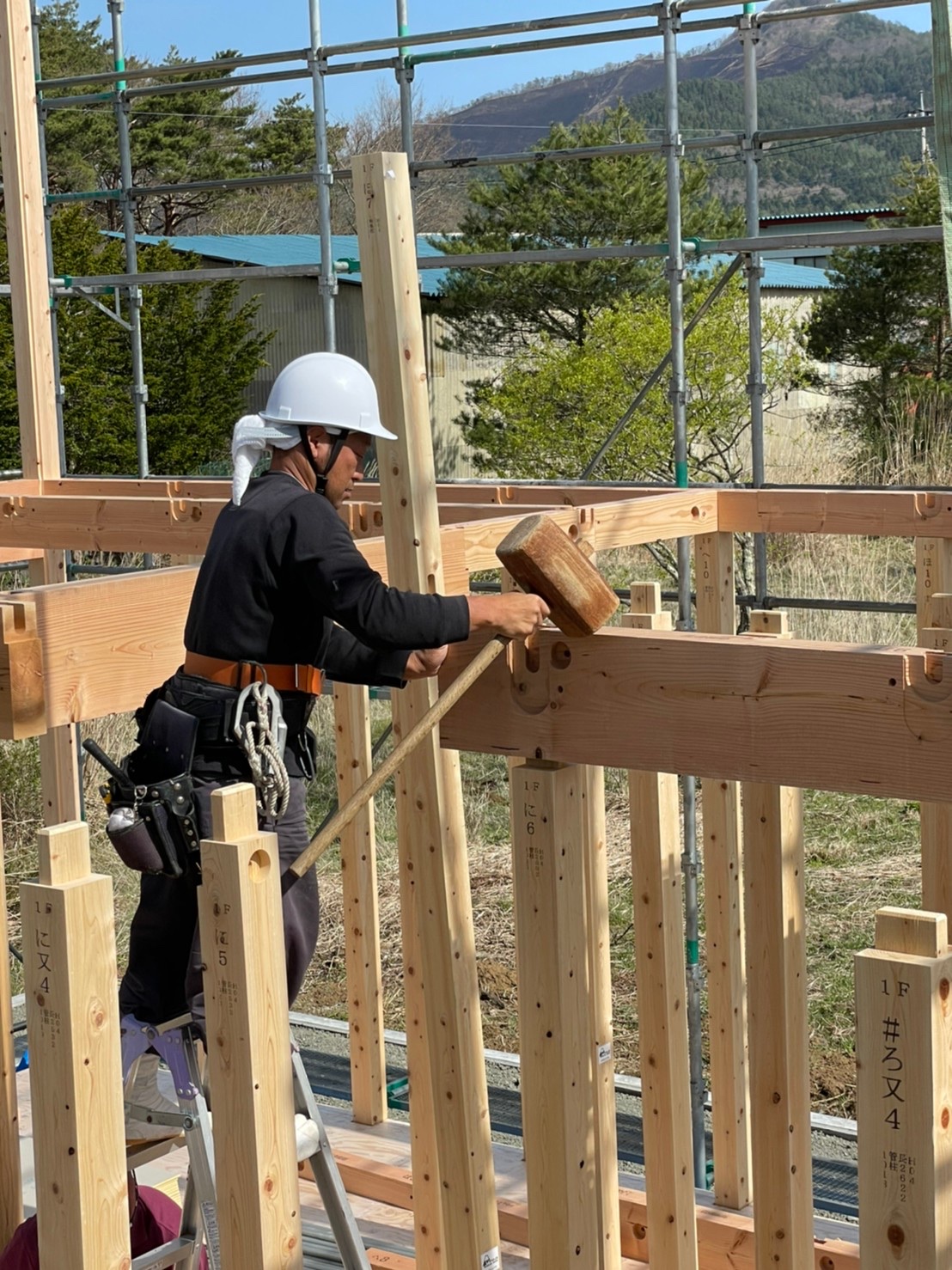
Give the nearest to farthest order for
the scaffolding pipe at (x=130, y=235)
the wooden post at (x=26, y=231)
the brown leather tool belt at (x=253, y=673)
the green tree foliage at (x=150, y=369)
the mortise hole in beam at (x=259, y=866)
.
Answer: the mortise hole in beam at (x=259, y=866) → the brown leather tool belt at (x=253, y=673) → the wooden post at (x=26, y=231) → the scaffolding pipe at (x=130, y=235) → the green tree foliage at (x=150, y=369)

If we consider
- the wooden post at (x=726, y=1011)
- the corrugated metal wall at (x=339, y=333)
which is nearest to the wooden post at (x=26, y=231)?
the wooden post at (x=726, y=1011)

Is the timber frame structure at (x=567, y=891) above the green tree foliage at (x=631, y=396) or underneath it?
underneath

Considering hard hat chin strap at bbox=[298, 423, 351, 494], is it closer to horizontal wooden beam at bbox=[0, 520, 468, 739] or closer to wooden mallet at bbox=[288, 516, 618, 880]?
horizontal wooden beam at bbox=[0, 520, 468, 739]

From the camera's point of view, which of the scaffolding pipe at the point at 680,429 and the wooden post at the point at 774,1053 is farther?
the scaffolding pipe at the point at 680,429

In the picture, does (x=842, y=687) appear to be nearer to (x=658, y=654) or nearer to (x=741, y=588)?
(x=658, y=654)

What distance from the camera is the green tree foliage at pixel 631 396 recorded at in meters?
14.3

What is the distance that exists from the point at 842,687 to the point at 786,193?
59.3 m

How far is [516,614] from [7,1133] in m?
1.22

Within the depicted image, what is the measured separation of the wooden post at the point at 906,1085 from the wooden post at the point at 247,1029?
0.71m

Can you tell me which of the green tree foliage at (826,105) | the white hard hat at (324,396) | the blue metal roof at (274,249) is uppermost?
the green tree foliage at (826,105)

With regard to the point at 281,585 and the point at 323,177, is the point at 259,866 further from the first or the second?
the point at 323,177

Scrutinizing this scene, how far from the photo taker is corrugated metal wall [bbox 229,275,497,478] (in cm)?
A: 2148

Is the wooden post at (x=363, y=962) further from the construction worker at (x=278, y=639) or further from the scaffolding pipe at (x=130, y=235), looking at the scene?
the scaffolding pipe at (x=130, y=235)

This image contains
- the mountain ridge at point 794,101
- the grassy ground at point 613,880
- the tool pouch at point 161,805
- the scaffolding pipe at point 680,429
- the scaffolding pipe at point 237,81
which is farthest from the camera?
the mountain ridge at point 794,101
